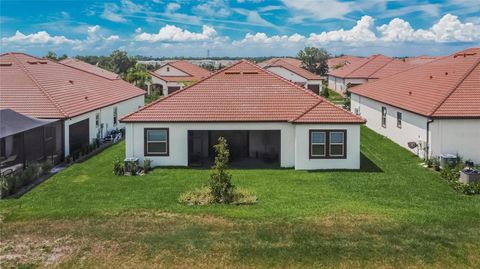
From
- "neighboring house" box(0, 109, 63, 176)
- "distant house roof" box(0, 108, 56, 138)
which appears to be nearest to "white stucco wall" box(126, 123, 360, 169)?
"neighboring house" box(0, 109, 63, 176)

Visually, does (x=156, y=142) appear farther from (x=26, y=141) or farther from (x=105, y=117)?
(x=105, y=117)

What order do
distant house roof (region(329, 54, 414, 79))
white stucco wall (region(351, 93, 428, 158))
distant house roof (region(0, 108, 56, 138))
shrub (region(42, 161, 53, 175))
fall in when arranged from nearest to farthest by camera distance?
distant house roof (region(0, 108, 56, 138)) < shrub (region(42, 161, 53, 175)) < white stucco wall (region(351, 93, 428, 158)) < distant house roof (region(329, 54, 414, 79))

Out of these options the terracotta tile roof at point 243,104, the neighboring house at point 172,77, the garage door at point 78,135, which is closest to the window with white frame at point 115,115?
the garage door at point 78,135

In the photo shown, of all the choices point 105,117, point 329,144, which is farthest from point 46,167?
point 329,144

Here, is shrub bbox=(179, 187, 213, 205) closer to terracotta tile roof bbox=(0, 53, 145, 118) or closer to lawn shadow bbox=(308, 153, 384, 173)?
lawn shadow bbox=(308, 153, 384, 173)

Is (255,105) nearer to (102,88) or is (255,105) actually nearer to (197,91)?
(197,91)

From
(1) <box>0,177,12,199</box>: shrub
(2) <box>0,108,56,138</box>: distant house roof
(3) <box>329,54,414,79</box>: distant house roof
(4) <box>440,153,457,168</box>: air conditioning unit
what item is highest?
(3) <box>329,54,414,79</box>: distant house roof

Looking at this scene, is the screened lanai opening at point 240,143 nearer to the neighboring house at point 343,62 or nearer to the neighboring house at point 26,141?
the neighboring house at point 26,141
